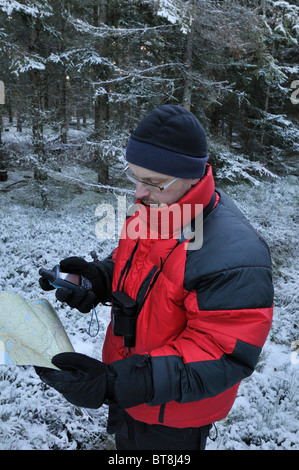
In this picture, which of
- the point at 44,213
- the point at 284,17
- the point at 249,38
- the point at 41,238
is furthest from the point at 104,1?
the point at 41,238

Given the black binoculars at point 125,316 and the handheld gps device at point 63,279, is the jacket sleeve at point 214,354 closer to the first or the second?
the black binoculars at point 125,316

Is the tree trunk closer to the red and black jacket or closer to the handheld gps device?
the handheld gps device

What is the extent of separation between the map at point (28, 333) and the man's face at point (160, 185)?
1.03m

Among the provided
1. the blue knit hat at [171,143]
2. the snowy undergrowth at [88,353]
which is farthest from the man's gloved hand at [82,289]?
the snowy undergrowth at [88,353]

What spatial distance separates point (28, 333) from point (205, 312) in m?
1.11

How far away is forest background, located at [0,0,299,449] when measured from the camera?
3379 millimetres

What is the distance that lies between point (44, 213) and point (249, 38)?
8.92m

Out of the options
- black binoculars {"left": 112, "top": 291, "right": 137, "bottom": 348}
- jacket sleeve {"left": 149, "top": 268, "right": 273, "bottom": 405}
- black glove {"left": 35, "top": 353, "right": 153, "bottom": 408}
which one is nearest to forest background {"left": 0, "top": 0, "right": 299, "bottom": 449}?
black binoculars {"left": 112, "top": 291, "right": 137, "bottom": 348}

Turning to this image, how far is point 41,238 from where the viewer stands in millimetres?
8312

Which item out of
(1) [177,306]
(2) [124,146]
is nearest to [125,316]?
(1) [177,306]

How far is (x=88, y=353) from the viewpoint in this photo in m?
4.36

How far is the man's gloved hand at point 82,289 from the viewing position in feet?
6.84

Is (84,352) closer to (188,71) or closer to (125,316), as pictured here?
(125,316)

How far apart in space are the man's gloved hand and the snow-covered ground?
6.74 feet
